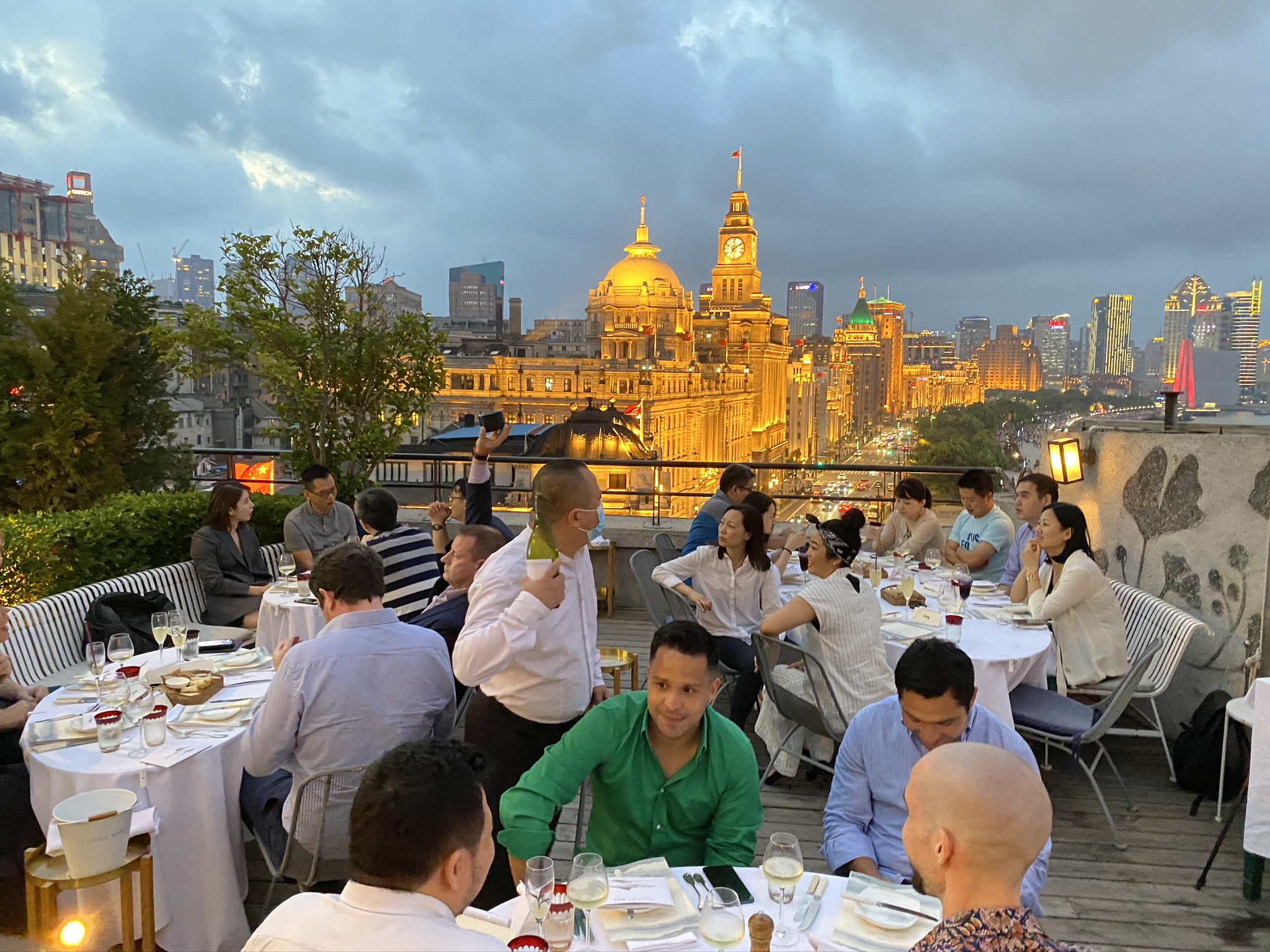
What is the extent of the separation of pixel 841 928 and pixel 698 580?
3209 millimetres

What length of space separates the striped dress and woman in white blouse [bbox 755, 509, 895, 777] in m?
2.24

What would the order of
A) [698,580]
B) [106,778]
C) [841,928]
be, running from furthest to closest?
[698,580], [106,778], [841,928]

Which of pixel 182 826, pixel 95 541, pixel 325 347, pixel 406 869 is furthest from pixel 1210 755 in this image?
pixel 325 347

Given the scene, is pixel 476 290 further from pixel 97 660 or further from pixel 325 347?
pixel 97 660

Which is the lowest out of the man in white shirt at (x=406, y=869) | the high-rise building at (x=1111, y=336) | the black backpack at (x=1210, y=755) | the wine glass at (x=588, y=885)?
the black backpack at (x=1210, y=755)

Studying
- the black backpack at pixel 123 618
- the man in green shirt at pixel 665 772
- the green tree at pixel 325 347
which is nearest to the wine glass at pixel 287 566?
the black backpack at pixel 123 618

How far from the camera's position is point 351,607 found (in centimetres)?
302

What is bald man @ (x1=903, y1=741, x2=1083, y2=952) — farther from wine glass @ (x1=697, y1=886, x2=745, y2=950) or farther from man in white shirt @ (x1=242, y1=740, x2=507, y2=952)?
man in white shirt @ (x1=242, y1=740, x2=507, y2=952)

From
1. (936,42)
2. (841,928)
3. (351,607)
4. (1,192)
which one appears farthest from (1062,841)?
(1,192)

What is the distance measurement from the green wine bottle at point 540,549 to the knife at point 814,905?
3.94ft

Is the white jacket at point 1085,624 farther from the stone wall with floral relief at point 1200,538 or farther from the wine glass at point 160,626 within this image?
the wine glass at point 160,626

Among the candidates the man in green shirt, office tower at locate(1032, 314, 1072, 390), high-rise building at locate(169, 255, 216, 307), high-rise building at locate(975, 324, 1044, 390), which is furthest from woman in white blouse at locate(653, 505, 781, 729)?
high-rise building at locate(169, 255, 216, 307)

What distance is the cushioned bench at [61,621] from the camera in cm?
470

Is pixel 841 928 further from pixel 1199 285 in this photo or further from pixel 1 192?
pixel 1 192
